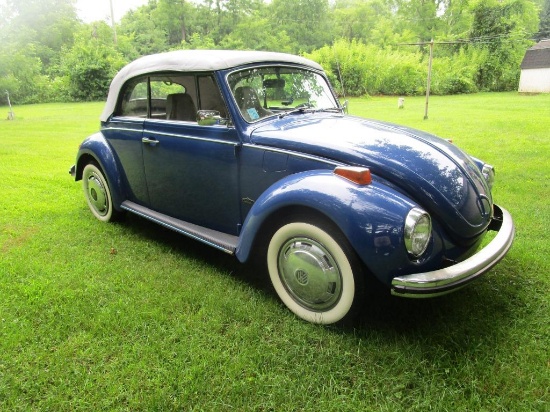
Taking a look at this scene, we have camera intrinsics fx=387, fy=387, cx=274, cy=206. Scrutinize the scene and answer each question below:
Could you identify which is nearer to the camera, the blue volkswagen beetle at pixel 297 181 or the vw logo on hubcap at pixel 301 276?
the blue volkswagen beetle at pixel 297 181

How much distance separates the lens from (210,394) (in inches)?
78.0

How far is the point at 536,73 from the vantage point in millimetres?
27766

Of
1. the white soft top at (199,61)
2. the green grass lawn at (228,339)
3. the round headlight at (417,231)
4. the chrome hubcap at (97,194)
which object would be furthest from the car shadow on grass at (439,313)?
the chrome hubcap at (97,194)

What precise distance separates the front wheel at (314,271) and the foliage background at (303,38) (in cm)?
1967

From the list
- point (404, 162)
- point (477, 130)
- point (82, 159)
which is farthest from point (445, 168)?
point (477, 130)

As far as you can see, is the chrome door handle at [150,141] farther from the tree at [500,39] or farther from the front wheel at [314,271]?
the tree at [500,39]

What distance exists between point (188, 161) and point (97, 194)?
1.71 m

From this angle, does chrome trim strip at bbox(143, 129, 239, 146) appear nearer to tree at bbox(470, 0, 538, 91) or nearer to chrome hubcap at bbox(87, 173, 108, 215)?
chrome hubcap at bbox(87, 173, 108, 215)

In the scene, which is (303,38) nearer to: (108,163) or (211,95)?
(108,163)

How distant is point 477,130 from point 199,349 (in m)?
10.1

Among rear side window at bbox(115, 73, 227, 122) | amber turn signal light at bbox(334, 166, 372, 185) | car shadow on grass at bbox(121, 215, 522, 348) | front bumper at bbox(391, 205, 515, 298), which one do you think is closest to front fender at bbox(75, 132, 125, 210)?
rear side window at bbox(115, 73, 227, 122)

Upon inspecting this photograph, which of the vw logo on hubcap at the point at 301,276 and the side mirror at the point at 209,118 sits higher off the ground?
the side mirror at the point at 209,118

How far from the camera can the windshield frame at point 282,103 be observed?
2.96m

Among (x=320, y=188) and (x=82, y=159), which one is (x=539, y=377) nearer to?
(x=320, y=188)
